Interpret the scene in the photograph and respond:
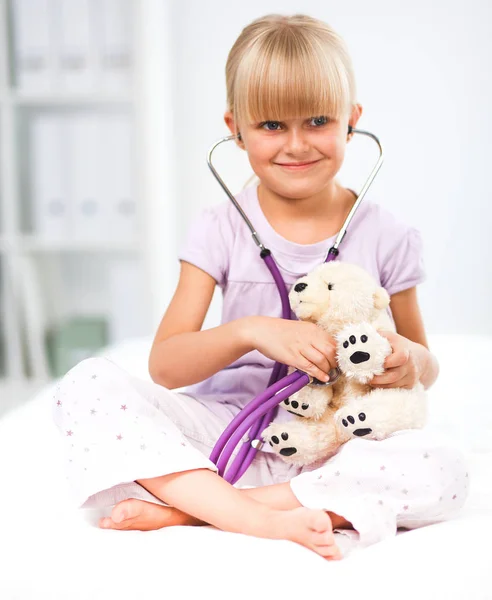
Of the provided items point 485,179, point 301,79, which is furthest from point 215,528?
point 485,179

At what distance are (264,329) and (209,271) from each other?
8.3 inches

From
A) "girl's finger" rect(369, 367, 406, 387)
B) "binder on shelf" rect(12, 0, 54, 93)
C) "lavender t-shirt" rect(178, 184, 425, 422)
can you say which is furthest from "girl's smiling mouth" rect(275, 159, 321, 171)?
"binder on shelf" rect(12, 0, 54, 93)

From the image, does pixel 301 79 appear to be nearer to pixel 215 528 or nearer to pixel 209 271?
pixel 209 271

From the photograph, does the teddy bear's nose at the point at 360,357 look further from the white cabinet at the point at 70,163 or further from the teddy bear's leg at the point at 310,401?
the white cabinet at the point at 70,163

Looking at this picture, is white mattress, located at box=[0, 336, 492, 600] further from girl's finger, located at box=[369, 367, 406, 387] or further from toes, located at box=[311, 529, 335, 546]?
girl's finger, located at box=[369, 367, 406, 387]

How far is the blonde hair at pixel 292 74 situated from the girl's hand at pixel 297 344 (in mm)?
289

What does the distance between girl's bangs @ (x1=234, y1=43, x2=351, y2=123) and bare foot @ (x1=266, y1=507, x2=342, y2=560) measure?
527mm

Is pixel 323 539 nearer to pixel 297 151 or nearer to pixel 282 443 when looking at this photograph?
pixel 282 443

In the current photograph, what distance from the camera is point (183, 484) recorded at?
0.95m

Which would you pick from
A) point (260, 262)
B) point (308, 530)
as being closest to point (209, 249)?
point (260, 262)

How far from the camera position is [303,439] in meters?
1.01

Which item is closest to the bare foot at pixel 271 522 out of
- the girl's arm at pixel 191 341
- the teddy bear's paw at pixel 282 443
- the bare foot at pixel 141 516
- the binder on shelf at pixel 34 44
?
the bare foot at pixel 141 516

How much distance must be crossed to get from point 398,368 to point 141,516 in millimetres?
346

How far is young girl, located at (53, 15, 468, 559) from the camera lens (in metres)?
0.92
